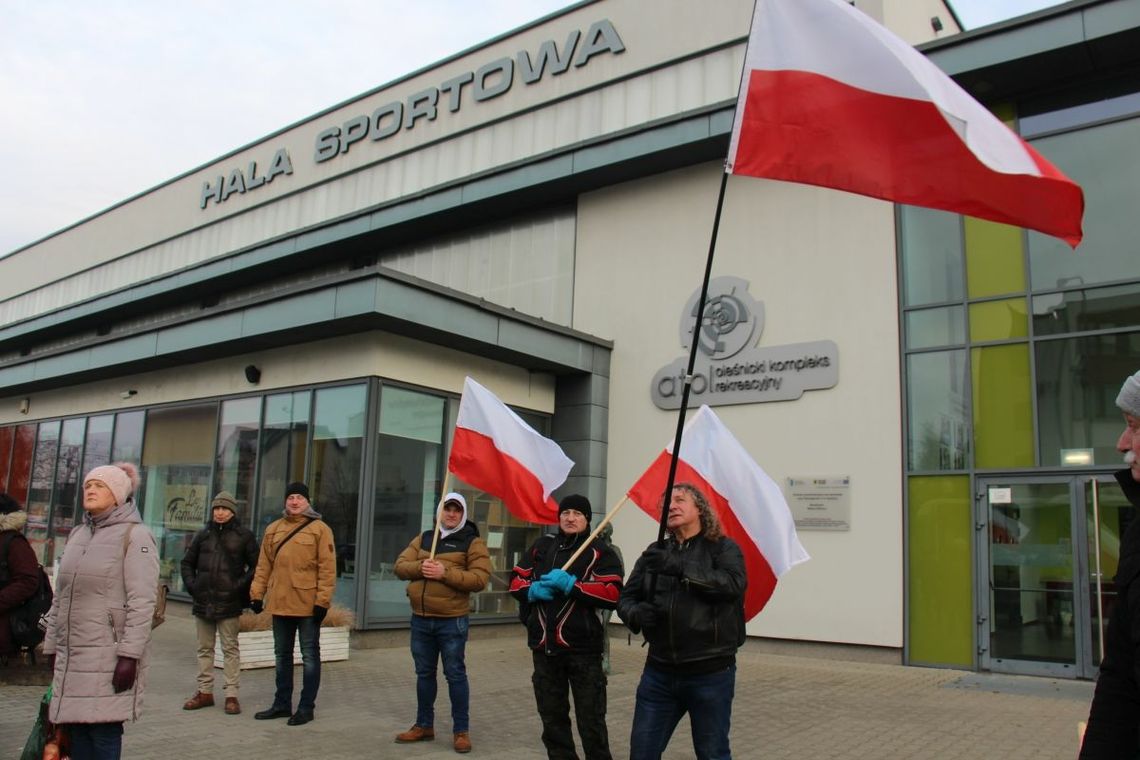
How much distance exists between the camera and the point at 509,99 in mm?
16938

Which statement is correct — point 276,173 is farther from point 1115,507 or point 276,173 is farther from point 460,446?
point 1115,507

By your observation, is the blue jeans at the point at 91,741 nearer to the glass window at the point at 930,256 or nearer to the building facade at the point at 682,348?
the building facade at the point at 682,348

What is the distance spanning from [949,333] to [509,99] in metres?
9.25

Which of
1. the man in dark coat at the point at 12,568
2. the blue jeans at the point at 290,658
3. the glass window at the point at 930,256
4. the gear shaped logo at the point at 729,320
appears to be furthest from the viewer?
the gear shaped logo at the point at 729,320


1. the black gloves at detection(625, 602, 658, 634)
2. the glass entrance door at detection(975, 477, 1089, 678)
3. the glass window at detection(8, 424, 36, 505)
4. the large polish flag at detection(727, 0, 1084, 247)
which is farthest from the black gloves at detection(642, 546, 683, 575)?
the glass window at detection(8, 424, 36, 505)

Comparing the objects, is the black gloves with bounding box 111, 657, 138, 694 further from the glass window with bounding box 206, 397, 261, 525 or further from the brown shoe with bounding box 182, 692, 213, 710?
the glass window with bounding box 206, 397, 261, 525

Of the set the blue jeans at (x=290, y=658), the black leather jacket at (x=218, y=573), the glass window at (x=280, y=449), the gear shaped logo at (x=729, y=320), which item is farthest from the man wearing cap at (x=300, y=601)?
the gear shaped logo at (x=729, y=320)

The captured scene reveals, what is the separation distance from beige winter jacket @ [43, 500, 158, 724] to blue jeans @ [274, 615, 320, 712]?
277cm

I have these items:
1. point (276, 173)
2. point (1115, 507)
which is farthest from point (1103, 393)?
point (276, 173)

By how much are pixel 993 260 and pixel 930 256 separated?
779mm

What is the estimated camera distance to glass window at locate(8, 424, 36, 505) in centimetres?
1936

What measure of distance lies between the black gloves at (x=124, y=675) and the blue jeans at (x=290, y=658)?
117 inches

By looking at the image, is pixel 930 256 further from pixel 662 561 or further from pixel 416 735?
pixel 416 735

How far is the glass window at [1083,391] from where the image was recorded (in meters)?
10.6
